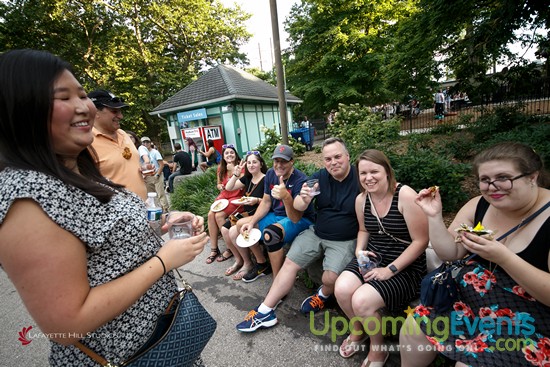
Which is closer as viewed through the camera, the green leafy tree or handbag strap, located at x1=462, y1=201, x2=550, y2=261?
handbag strap, located at x1=462, y1=201, x2=550, y2=261

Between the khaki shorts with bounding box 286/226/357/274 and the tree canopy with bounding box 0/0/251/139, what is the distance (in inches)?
752

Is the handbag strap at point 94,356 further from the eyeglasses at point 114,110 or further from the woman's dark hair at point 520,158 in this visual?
the eyeglasses at point 114,110

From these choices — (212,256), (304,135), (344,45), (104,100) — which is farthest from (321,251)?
(344,45)

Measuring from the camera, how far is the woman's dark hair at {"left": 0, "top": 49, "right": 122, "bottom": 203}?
830mm

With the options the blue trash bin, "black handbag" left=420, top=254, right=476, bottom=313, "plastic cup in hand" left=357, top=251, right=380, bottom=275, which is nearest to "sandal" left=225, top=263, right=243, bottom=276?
"plastic cup in hand" left=357, top=251, right=380, bottom=275

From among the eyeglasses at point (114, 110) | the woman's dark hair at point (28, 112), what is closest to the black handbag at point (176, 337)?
the woman's dark hair at point (28, 112)

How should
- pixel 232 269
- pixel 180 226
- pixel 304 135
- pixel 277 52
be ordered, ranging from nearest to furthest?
1. pixel 180 226
2. pixel 232 269
3. pixel 277 52
4. pixel 304 135

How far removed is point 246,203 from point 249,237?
2.16 ft

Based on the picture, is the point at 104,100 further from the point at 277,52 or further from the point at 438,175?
the point at 438,175

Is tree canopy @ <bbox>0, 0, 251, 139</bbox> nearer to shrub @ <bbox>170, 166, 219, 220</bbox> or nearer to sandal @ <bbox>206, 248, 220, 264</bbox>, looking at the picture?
shrub @ <bbox>170, 166, 219, 220</bbox>

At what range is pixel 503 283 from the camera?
153 centimetres

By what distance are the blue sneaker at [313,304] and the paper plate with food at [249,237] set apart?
2.93 ft

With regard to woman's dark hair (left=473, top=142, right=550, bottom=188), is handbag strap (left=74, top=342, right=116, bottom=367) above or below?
below

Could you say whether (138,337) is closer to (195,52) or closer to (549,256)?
(549,256)
